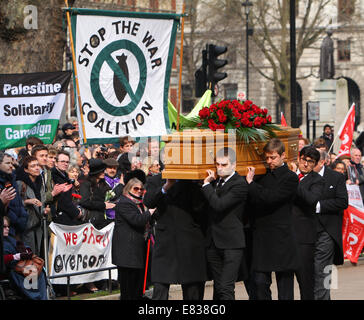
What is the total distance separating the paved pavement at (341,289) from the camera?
11.1m

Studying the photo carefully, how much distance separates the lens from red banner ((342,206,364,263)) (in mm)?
13656

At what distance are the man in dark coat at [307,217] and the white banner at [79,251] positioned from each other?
8.86ft

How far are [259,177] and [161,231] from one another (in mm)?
1127

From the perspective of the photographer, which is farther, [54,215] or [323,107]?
[323,107]

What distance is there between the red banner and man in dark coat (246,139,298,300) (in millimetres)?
4660

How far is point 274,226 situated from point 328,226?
1.24 meters

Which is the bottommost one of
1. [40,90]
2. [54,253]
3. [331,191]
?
[54,253]

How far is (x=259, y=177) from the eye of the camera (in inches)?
367

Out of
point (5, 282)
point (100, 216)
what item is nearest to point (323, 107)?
point (100, 216)

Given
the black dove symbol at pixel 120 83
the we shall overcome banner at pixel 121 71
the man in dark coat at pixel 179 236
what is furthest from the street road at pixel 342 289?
the black dove symbol at pixel 120 83

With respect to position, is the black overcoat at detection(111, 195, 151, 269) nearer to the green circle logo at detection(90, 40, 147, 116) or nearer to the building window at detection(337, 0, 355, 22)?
the green circle logo at detection(90, 40, 147, 116)

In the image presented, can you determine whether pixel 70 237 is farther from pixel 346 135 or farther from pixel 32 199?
pixel 346 135

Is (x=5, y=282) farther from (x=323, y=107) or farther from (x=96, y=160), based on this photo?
(x=323, y=107)

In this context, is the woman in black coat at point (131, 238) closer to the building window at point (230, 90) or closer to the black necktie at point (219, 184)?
the black necktie at point (219, 184)
